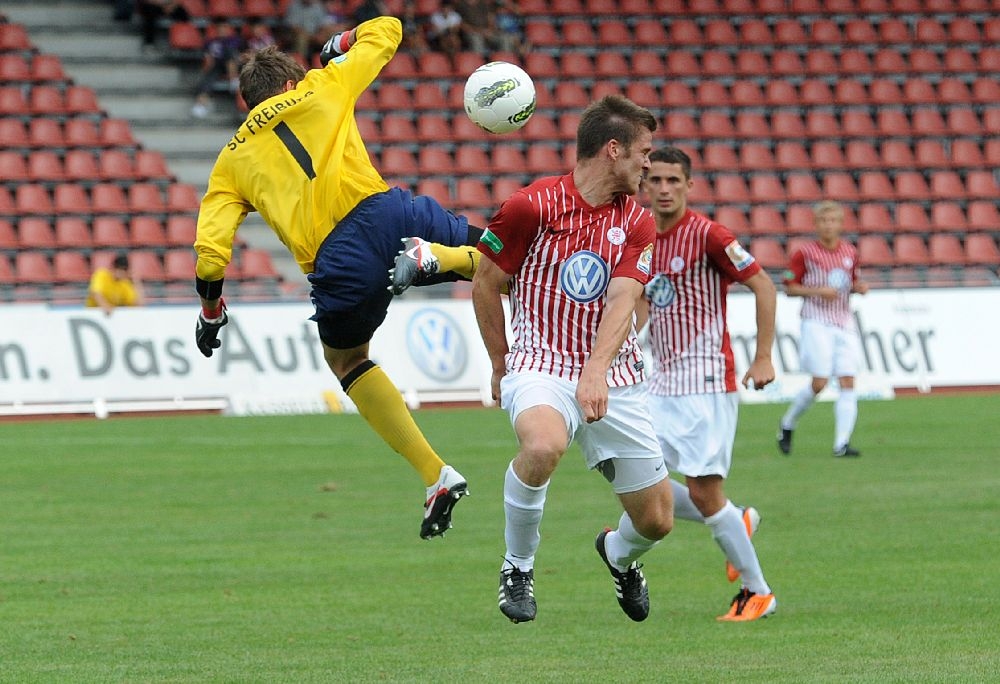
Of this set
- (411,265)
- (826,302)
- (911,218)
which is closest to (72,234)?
(826,302)

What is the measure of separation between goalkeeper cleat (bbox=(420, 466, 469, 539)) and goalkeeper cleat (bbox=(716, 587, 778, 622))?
1634 millimetres

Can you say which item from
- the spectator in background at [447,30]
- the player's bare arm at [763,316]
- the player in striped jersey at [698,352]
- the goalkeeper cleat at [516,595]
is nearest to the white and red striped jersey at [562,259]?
the goalkeeper cleat at [516,595]

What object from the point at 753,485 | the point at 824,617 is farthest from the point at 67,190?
the point at 824,617

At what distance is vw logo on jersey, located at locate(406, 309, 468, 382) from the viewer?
20.0 metres

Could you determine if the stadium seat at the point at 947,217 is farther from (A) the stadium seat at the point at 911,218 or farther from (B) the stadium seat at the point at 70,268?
(B) the stadium seat at the point at 70,268

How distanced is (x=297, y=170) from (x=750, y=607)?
308cm

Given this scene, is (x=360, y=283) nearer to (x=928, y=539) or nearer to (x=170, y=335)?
(x=928, y=539)

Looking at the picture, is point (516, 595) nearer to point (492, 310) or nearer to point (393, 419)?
point (492, 310)

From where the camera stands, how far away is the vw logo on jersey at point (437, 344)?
20.0 metres

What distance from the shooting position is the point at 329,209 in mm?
7395

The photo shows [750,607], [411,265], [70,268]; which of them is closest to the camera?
[411,265]

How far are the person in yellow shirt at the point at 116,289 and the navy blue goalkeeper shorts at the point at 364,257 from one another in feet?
40.2

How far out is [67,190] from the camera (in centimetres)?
2345

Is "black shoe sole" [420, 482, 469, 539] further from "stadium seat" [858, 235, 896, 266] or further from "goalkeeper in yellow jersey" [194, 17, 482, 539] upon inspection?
"stadium seat" [858, 235, 896, 266]
